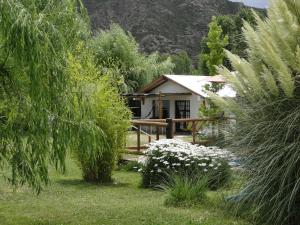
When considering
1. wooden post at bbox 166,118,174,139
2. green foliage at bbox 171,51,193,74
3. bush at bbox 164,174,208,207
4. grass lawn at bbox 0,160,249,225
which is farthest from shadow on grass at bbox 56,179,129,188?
green foliage at bbox 171,51,193,74

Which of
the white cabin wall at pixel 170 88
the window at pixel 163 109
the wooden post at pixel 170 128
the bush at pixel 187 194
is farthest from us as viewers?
the window at pixel 163 109

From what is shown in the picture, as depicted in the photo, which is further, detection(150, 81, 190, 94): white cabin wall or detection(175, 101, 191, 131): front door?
detection(175, 101, 191, 131): front door

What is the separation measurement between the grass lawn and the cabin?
52.4ft

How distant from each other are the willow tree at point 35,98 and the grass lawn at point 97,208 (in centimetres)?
173

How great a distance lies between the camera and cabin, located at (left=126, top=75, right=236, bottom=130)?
26375 mm

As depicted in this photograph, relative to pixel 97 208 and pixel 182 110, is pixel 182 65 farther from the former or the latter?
pixel 97 208

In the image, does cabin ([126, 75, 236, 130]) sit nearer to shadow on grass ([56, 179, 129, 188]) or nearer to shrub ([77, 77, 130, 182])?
shrub ([77, 77, 130, 182])

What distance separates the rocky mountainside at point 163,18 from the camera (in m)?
69.2

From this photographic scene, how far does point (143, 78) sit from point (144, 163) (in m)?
22.8

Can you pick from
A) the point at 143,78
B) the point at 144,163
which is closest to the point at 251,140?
the point at 144,163

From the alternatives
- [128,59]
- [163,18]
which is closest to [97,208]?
[128,59]

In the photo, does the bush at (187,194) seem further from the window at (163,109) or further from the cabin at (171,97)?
the window at (163,109)

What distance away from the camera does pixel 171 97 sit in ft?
91.6

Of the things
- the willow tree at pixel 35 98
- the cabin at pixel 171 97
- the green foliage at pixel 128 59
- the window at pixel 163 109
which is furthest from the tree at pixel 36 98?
the green foliage at pixel 128 59
